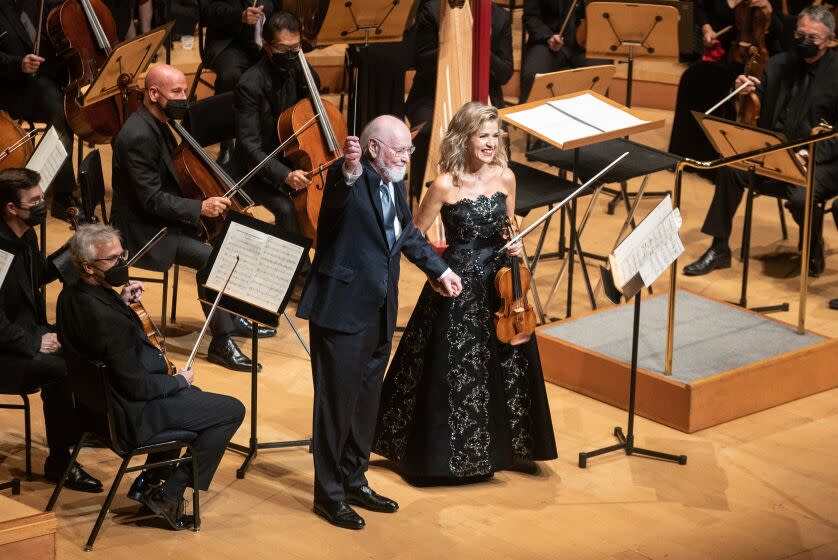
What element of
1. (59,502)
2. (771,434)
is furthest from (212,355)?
(771,434)

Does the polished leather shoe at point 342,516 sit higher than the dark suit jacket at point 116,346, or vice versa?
the dark suit jacket at point 116,346

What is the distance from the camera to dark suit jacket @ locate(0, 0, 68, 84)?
6793mm

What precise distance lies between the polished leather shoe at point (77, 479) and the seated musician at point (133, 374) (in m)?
0.27

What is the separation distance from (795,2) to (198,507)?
601cm

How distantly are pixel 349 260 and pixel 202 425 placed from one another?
0.70 metres

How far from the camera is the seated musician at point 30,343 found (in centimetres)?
444

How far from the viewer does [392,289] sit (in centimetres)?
427

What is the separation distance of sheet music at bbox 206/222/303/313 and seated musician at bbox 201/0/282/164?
2.87 metres

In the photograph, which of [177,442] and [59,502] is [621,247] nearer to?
→ [177,442]

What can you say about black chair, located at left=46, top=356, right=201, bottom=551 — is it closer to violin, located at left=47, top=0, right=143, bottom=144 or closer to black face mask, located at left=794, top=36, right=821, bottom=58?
violin, located at left=47, top=0, right=143, bottom=144

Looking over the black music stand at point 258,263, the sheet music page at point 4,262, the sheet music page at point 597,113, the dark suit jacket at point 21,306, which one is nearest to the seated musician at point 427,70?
the sheet music page at point 597,113

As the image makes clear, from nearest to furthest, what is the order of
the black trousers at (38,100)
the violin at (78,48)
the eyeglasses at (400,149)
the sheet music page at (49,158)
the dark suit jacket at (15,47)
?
the eyeglasses at (400,149) → the sheet music page at (49,158) → the violin at (78,48) → the dark suit jacket at (15,47) → the black trousers at (38,100)

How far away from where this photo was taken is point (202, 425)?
425 centimetres

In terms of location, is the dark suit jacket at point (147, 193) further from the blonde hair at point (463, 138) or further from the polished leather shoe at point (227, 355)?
the blonde hair at point (463, 138)
